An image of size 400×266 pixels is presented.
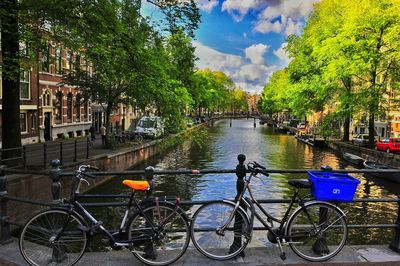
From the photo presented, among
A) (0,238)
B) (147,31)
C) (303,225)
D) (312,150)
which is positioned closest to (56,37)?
(147,31)

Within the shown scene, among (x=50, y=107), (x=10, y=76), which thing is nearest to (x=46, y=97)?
(x=50, y=107)

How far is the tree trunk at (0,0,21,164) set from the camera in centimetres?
1226

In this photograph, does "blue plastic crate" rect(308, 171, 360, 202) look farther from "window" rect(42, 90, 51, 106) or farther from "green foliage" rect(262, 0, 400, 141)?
"window" rect(42, 90, 51, 106)

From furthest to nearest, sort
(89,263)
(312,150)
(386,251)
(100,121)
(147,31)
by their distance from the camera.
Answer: (100,121) < (312,150) < (147,31) < (386,251) < (89,263)

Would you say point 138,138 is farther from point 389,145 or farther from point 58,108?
point 389,145

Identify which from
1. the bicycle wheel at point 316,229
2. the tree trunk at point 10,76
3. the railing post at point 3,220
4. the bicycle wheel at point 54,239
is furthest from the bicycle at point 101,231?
the tree trunk at point 10,76

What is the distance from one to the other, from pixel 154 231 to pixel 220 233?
2.83 feet

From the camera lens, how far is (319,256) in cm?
499

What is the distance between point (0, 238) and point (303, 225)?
163 inches

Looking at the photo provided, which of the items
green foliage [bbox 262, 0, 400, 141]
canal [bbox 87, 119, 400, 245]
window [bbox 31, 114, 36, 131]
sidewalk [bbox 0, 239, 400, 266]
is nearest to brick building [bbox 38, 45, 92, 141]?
window [bbox 31, 114, 36, 131]

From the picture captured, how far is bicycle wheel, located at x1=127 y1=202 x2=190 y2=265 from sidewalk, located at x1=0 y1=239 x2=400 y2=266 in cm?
15

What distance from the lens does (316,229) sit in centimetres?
505

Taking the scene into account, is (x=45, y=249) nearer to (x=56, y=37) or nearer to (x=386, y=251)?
(x=386, y=251)

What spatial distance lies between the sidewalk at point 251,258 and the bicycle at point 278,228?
4.1 inches
